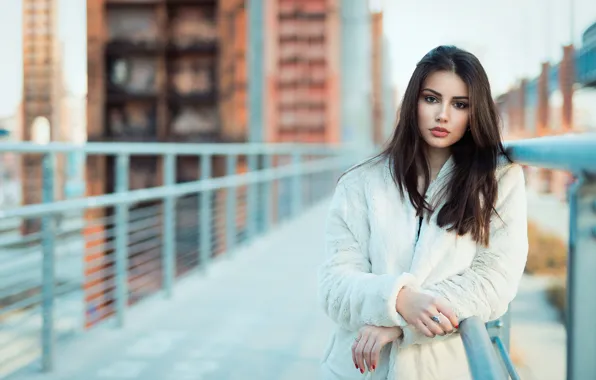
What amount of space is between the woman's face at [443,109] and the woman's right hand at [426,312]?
Result: 29 cm

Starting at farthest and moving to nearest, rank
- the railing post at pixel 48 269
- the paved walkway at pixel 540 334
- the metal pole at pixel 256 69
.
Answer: the metal pole at pixel 256 69
the paved walkway at pixel 540 334
the railing post at pixel 48 269

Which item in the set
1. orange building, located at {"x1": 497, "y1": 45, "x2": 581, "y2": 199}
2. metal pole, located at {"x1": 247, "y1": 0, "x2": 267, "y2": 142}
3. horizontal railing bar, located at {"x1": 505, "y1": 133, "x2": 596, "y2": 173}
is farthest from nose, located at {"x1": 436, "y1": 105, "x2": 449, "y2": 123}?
metal pole, located at {"x1": 247, "y1": 0, "x2": 267, "y2": 142}

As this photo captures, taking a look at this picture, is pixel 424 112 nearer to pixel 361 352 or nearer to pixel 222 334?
pixel 361 352

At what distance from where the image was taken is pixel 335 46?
551 inches

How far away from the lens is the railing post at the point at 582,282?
87 centimetres

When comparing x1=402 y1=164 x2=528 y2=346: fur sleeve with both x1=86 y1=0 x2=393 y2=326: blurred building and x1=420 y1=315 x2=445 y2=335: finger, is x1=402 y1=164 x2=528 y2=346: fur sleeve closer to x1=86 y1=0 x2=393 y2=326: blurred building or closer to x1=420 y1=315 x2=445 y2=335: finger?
x1=420 y1=315 x2=445 y2=335: finger

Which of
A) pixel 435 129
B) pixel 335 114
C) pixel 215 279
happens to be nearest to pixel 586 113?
pixel 335 114

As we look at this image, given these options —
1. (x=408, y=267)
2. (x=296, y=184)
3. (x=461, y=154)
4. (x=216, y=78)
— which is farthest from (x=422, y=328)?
(x=216, y=78)

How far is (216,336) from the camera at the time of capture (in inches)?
125

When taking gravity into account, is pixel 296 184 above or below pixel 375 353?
below

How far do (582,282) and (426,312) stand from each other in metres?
0.29

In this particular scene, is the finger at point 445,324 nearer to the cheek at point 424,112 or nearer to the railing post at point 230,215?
the cheek at point 424,112

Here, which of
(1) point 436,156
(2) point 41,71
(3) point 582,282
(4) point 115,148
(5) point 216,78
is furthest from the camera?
(2) point 41,71

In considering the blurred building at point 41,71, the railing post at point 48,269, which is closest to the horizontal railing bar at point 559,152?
the railing post at point 48,269
